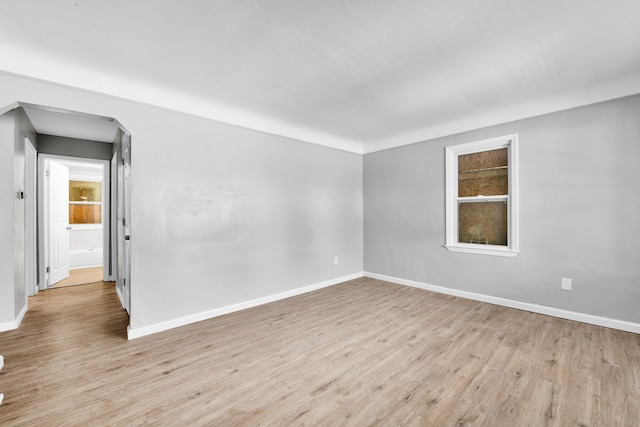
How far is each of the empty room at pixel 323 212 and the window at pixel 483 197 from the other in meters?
0.03

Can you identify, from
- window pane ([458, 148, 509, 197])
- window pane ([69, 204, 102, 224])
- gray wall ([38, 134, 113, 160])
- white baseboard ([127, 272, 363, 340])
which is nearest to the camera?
white baseboard ([127, 272, 363, 340])

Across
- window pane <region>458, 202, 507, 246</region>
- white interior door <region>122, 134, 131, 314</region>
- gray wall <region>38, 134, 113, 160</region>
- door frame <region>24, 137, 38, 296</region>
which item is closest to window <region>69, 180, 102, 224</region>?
gray wall <region>38, 134, 113, 160</region>

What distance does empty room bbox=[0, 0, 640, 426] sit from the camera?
1.82 metres

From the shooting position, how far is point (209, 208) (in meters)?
3.30

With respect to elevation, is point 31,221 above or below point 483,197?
below

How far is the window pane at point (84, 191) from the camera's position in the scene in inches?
269

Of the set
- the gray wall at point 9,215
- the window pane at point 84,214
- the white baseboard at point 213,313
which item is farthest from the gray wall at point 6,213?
the window pane at point 84,214

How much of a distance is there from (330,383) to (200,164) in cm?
263

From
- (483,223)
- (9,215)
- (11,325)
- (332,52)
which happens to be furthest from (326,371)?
(9,215)

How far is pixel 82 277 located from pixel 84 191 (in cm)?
277

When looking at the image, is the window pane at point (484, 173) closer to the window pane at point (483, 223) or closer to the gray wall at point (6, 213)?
the window pane at point (483, 223)

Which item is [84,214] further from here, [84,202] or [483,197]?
[483,197]

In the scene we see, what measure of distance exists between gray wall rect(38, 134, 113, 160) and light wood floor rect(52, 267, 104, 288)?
222cm

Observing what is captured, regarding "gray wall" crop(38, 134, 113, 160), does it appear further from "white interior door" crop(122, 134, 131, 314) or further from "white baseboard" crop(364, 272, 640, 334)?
"white baseboard" crop(364, 272, 640, 334)
